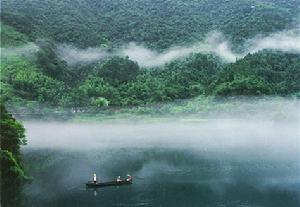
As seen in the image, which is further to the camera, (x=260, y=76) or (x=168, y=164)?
(x=260, y=76)

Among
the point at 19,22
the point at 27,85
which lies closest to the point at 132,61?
the point at 19,22

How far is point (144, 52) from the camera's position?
106250 millimetres

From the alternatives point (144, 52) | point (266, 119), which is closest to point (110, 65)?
point (144, 52)

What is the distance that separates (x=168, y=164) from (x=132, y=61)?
53.1 metres

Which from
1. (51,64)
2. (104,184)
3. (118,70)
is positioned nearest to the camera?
(104,184)

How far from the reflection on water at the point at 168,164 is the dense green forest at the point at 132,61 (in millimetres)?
9985

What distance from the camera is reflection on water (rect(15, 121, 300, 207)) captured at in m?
33.9

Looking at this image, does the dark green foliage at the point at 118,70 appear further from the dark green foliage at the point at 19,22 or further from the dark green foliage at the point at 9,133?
the dark green foliage at the point at 9,133

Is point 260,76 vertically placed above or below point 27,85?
above

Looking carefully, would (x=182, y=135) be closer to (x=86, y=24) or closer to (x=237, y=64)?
(x=237, y=64)

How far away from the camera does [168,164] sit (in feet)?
148

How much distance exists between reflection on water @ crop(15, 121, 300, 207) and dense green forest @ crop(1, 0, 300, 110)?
32.8 feet

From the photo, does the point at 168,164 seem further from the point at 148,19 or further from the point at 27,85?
the point at 148,19

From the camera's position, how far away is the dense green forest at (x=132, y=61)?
80.2 metres
